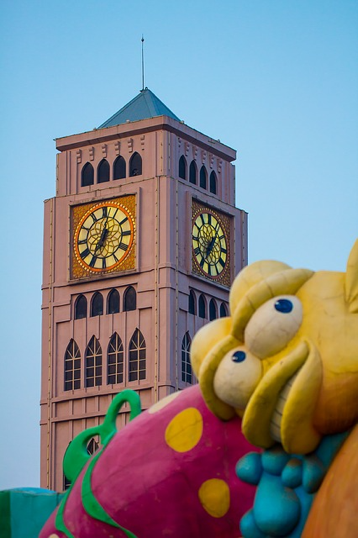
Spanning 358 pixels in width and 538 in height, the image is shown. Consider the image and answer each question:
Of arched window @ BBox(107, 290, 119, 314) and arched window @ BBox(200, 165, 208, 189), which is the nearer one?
arched window @ BBox(107, 290, 119, 314)

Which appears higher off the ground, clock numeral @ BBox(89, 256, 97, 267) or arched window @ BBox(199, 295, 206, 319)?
clock numeral @ BBox(89, 256, 97, 267)

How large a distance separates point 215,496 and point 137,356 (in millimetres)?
45318

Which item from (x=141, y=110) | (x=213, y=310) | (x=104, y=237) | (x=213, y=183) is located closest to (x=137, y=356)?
(x=213, y=310)

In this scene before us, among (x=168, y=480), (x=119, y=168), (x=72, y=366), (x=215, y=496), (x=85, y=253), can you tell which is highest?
(x=119, y=168)

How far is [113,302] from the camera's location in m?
60.4

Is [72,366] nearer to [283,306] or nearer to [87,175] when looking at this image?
[87,175]

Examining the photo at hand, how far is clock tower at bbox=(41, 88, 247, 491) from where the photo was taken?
59.2 m

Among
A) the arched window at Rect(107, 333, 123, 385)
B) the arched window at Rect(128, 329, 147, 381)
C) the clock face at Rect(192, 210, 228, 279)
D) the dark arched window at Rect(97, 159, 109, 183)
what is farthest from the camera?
the dark arched window at Rect(97, 159, 109, 183)

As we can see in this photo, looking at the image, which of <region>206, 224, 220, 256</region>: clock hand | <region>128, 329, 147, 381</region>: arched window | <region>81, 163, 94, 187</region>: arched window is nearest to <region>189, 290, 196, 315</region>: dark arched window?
<region>206, 224, 220, 256</region>: clock hand

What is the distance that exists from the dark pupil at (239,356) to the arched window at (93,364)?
47.1m

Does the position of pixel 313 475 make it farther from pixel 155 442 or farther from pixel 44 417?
pixel 44 417

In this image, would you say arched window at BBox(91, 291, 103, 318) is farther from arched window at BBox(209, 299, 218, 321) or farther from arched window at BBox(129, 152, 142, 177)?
arched window at BBox(129, 152, 142, 177)

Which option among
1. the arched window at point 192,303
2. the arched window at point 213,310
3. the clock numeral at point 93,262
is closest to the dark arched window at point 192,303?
the arched window at point 192,303

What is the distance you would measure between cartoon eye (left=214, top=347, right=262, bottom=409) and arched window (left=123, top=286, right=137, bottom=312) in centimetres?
4636
